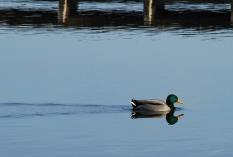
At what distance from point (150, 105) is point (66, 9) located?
→ 2810 cm

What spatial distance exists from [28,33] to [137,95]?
18.1 metres

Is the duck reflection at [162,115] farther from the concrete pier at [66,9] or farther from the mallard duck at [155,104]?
the concrete pier at [66,9]

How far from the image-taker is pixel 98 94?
3722 cm

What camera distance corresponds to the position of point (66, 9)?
6238 centimetres

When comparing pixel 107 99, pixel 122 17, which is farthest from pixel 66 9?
pixel 107 99

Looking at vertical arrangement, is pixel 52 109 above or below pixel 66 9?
above

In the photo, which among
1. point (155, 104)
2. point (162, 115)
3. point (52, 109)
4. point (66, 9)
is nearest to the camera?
point (52, 109)

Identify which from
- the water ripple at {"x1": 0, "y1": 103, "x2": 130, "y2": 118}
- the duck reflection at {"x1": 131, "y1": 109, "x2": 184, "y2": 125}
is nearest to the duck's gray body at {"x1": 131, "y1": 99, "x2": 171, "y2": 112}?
the duck reflection at {"x1": 131, "y1": 109, "x2": 184, "y2": 125}

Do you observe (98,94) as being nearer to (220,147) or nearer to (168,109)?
(168,109)

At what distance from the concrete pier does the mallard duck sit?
2353 centimetres

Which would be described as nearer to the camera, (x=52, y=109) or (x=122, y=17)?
(x=52, y=109)

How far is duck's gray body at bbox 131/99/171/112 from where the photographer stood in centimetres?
3447

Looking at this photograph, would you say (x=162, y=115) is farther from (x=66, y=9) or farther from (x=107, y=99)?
(x=66, y=9)

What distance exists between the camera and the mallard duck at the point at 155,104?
113 feet
